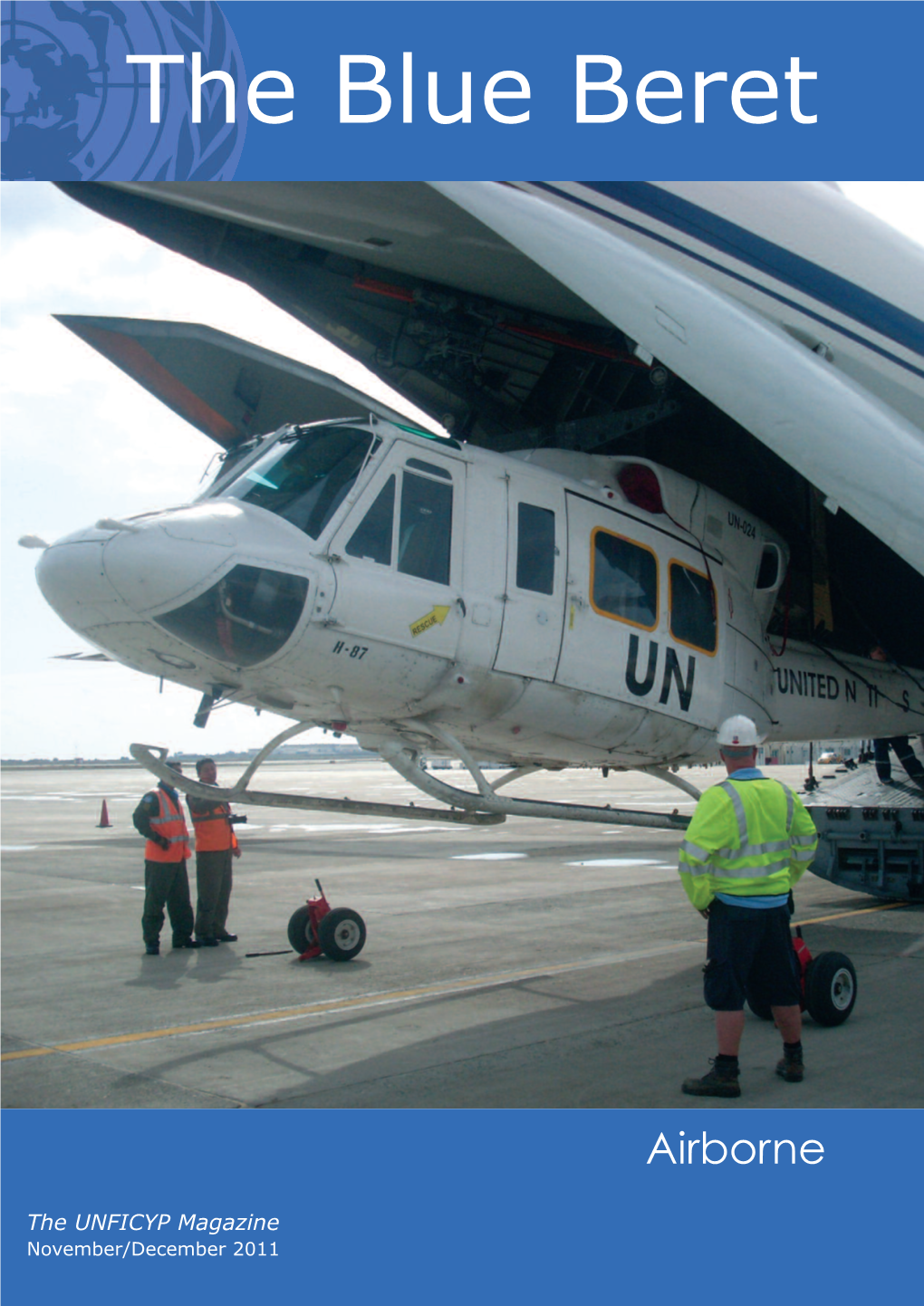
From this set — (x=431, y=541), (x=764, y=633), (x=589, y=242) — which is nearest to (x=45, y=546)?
(x=431, y=541)

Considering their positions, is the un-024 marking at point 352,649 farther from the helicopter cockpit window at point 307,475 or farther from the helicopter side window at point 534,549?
the helicopter side window at point 534,549

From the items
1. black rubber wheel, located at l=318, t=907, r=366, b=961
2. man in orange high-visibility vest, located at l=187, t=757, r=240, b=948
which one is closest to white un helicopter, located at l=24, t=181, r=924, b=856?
black rubber wheel, located at l=318, t=907, r=366, b=961

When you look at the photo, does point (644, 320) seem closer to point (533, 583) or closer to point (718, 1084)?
point (533, 583)

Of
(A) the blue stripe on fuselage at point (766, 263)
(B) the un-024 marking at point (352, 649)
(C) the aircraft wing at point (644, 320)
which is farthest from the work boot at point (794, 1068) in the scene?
(A) the blue stripe on fuselage at point (766, 263)

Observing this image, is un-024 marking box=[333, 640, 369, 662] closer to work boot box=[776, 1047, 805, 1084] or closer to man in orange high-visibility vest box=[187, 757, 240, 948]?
work boot box=[776, 1047, 805, 1084]

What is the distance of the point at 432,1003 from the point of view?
25.8ft

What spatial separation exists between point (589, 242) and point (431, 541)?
2060mm

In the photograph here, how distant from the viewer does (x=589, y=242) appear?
21.5ft

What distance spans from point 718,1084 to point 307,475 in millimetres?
4118

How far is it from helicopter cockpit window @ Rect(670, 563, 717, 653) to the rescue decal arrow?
81.0 inches

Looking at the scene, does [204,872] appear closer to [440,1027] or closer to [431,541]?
[440,1027]

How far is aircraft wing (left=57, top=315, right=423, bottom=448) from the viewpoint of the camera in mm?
7375

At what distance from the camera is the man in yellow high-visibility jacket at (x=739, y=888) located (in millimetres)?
5293

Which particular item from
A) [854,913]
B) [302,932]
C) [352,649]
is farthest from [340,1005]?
[854,913]
